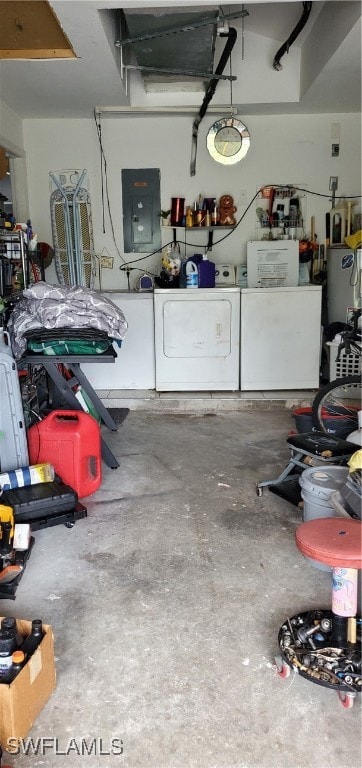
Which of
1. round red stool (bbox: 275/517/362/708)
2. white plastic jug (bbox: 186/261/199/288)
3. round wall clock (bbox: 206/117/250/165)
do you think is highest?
round wall clock (bbox: 206/117/250/165)

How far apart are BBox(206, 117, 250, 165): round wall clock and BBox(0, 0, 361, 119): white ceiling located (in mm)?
289

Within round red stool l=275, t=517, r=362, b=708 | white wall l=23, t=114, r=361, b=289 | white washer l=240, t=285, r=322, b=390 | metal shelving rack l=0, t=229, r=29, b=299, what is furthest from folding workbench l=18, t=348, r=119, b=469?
white wall l=23, t=114, r=361, b=289

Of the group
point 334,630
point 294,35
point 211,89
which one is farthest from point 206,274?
point 334,630

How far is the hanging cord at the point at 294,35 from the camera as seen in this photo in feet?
13.3

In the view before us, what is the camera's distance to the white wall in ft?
18.9

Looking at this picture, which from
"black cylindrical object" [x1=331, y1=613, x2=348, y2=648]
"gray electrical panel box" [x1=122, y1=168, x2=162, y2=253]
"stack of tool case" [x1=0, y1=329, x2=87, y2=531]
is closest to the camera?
"black cylindrical object" [x1=331, y1=613, x2=348, y2=648]

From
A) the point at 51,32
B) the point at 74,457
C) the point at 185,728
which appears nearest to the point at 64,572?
the point at 74,457

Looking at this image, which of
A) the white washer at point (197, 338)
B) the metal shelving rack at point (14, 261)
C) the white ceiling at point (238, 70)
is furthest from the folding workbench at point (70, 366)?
the white ceiling at point (238, 70)

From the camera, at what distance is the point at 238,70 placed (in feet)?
16.9

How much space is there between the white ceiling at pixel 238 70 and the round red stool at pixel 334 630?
2.89 m

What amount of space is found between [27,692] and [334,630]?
103 centimetres

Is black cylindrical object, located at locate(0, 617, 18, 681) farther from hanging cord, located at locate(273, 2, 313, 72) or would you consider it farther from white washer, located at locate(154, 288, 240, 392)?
hanging cord, located at locate(273, 2, 313, 72)

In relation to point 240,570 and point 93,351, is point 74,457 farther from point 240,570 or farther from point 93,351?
point 240,570

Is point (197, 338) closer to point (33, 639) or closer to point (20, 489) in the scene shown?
point (20, 489)
